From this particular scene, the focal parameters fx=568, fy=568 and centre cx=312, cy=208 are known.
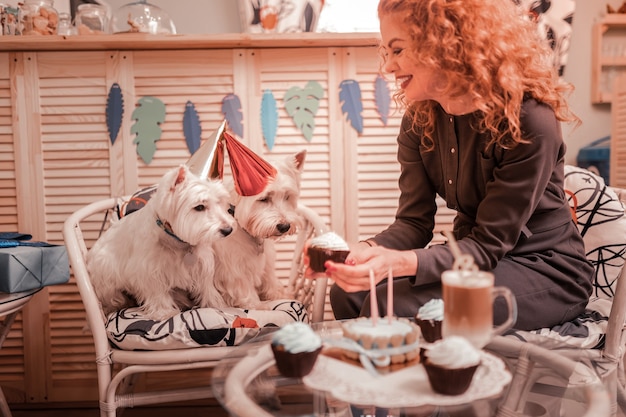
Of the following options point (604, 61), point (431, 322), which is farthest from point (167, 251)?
point (604, 61)

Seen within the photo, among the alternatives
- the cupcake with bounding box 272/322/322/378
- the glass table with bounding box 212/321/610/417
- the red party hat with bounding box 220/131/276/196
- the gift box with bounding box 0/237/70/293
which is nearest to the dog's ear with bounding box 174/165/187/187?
the red party hat with bounding box 220/131/276/196

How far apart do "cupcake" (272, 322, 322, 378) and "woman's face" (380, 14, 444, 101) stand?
2.60ft

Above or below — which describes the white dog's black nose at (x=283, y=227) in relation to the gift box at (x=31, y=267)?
above

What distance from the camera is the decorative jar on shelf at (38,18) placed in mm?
2328

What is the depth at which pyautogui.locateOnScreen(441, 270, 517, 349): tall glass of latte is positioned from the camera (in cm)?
90

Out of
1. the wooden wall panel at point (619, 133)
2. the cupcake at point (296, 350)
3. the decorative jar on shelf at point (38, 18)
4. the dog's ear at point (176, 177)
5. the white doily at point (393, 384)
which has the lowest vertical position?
the white doily at point (393, 384)

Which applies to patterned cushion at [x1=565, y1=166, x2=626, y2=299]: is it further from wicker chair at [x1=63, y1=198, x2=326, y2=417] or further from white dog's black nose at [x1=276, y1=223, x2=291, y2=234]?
wicker chair at [x1=63, y1=198, x2=326, y2=417]

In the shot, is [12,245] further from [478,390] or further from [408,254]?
[478,390]

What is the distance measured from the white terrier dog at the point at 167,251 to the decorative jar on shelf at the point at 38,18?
3.22 feet

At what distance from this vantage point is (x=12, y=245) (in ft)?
6.32

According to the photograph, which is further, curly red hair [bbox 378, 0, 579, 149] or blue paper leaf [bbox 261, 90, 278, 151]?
blue paper leaf [bbox 261, 90, 278, 151]

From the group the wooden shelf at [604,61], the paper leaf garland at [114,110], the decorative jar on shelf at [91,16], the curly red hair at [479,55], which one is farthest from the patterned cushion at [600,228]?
the decorative jar on shelf at [91,16]

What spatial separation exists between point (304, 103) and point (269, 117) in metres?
0.16

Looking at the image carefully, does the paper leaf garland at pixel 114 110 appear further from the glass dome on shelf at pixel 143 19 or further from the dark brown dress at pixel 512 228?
the dark brown dress at pixel 512 228
